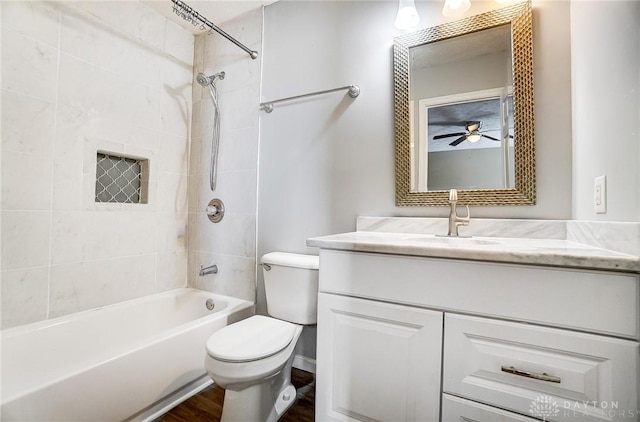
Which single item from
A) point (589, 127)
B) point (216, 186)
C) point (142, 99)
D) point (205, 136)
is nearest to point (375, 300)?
point (589, 127)

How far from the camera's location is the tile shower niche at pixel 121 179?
167 centimetres

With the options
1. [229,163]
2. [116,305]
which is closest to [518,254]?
[229,163]

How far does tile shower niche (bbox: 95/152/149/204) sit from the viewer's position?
1668mm

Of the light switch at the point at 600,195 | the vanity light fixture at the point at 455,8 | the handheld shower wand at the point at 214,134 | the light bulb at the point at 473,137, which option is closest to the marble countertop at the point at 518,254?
the light switch at the point at 600,195

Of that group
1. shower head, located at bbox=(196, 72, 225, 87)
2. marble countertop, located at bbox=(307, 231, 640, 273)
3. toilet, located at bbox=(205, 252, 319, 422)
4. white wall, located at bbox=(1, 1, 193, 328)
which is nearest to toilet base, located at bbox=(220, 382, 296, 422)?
toilet, located at bbox=(205, 252, 319, 422)

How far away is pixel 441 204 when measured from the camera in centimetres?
131

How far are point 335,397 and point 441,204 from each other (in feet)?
3.10

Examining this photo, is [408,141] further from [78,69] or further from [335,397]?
[78,69]

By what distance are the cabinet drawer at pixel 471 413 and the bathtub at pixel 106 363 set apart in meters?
1.20

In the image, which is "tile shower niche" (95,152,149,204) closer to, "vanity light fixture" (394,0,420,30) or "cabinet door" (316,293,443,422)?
"cabinet door" (316,293,443,422)

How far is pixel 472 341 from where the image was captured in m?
0.76

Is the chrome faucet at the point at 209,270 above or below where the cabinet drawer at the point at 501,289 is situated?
below

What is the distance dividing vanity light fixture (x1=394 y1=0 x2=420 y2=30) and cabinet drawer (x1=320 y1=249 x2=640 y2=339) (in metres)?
1.17

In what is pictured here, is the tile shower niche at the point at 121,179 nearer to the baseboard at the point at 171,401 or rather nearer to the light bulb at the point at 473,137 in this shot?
the baseboard at the point at 171,401
